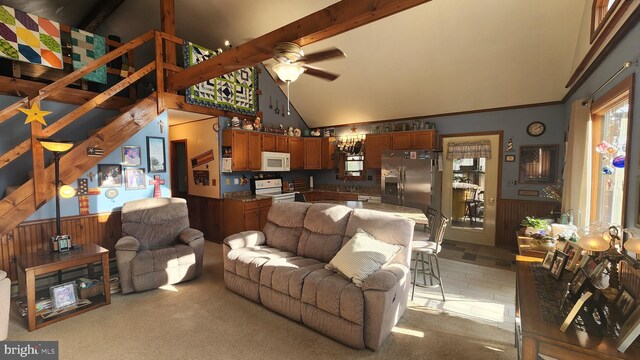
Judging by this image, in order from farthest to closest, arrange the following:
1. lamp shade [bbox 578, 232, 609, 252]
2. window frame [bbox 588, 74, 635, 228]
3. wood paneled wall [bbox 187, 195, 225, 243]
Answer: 1. wood paneled wall [bbox 187, 195, 225, 243]
2. window frame [bbox 588, 74, 635, 228]
3. lamp shade [bbox 578, 232, 609, 252]

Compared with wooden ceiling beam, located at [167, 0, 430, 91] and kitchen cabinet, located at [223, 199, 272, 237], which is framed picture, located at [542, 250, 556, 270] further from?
kitchen cabinet, located at [223, 199, 272, 237]

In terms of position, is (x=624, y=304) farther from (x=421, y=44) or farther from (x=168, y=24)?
(x=168, y=24)

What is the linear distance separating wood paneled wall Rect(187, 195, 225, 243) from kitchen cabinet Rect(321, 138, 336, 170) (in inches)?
109

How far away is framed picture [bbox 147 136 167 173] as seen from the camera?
419 centimetres

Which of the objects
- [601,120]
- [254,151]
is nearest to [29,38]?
[254,151]

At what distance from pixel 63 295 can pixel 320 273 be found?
2.64 meters

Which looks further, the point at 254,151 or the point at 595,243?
the point at 254,151

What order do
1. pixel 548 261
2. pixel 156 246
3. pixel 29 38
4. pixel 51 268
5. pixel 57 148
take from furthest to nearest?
pixel 156 246, pixel 29 38, pixel 57 148, pixel 51 268, pixel 548 261

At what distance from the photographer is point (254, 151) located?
559 centimetres

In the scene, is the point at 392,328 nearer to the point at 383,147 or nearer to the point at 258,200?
the point at 258,200

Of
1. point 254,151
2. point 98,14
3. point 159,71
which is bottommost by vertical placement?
point 254,151

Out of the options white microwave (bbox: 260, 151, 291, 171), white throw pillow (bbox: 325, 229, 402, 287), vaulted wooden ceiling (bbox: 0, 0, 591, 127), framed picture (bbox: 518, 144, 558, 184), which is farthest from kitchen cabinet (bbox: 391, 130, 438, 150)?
white throw pillow (bbox: 325, 229, 402, 287)

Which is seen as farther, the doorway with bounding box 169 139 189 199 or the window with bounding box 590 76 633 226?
the doorway with bounding box 169 139 189 199

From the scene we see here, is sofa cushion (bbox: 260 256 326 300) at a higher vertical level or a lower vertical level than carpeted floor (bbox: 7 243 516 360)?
higher
